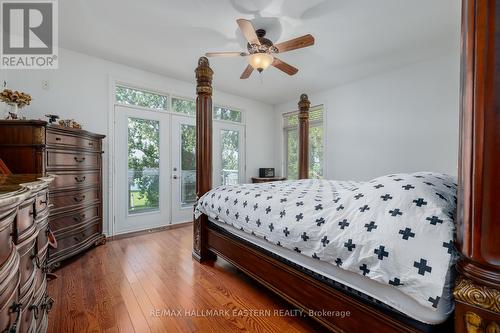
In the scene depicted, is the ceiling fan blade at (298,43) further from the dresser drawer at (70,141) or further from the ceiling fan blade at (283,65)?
the dresser drawer at (70,141)

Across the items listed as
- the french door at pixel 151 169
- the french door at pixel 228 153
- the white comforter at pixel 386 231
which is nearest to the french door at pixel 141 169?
the french door at pixel 151 169

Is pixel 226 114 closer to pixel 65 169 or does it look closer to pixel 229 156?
pixel 229 156

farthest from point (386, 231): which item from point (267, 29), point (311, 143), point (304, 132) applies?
point (311, 143)

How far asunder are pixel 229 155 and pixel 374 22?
127 inches

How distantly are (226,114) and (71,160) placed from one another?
288 cm

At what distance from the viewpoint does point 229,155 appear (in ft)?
15.5

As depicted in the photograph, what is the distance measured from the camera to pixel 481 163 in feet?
2.01

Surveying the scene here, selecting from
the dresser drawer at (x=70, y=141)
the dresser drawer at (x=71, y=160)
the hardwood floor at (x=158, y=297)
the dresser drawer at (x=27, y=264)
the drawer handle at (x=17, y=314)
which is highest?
the dresser drawer at (x=70, y=141)

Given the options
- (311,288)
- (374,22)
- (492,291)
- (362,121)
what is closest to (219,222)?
(311,288)

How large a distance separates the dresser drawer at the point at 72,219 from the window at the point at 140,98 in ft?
5.33

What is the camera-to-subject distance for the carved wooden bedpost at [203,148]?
7.93ft

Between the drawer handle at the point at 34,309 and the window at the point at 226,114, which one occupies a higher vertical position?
the window at the point at 226,114

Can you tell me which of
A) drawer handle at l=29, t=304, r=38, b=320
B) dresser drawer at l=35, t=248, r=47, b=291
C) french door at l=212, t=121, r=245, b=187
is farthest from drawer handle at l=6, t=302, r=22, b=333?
french door at l=212, t=121, r=245, b=187

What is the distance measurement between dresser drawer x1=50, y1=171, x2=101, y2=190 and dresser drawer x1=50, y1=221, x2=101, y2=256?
50cm
